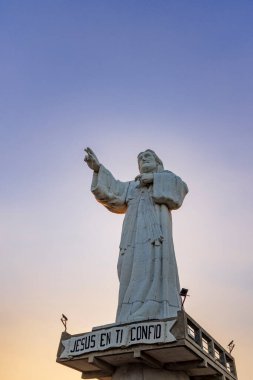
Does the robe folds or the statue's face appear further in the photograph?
the statue's face

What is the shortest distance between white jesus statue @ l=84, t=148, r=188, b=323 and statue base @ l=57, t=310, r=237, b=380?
101 centimetres

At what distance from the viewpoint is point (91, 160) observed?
14.9 metres

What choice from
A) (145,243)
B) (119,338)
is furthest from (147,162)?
(119,338)

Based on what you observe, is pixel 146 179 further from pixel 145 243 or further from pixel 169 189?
pixel 145 243

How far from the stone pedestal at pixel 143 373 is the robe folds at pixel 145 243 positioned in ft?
3.63

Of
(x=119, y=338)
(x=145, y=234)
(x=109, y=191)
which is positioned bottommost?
(x=119, y=338)

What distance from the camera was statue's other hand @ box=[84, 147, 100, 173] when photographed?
14.8 metres

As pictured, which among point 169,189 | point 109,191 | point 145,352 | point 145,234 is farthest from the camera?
point 109,191

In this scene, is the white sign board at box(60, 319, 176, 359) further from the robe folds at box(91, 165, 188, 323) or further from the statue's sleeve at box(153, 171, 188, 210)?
the statue's sleeve at box(153, 171, 188, 210)

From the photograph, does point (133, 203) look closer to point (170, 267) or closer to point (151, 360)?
point (170, 267)

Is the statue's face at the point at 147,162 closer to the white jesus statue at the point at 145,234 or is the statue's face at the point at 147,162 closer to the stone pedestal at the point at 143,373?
the white jesus statue at the point at 145,234

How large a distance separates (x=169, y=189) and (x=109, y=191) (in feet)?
7.28

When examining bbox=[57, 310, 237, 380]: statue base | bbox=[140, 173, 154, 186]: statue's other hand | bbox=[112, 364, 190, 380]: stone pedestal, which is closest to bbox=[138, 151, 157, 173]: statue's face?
bbox=[140, 173, 154, 186]: statue's other hand

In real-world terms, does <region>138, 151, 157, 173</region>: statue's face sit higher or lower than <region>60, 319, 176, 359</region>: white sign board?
higher
